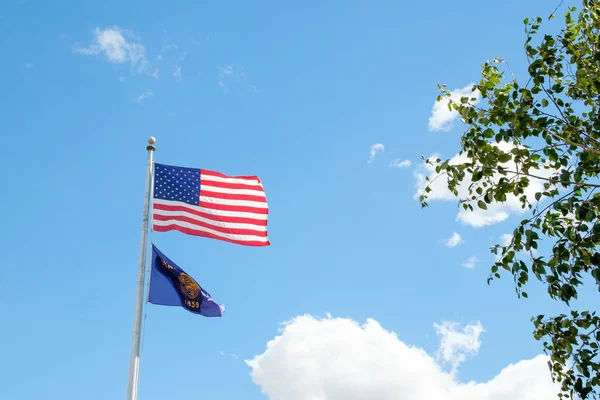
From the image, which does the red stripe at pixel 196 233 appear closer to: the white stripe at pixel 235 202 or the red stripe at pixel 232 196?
the white stripe at pixel 235 202

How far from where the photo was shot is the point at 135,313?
13.1 meters

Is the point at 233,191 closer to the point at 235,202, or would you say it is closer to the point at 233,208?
the point at 235,202

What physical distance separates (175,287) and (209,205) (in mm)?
1986

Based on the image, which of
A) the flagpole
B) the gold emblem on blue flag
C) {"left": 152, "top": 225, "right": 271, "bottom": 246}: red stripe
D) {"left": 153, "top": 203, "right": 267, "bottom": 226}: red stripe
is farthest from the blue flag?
{"left": 153, "top": 203, "right": 267, "bottom": 226}: red stripe

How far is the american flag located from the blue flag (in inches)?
29.1

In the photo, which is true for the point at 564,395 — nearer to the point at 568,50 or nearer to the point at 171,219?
the point at 568,50

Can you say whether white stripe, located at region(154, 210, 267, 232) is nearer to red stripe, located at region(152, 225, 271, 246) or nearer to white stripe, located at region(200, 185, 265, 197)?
red stripe, located at region(152, 225, 271, 246)

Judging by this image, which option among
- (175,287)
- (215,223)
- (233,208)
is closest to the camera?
(175,287)

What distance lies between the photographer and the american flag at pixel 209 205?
1427cm

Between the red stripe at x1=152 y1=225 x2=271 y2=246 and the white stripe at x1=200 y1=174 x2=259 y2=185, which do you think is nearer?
the red stripe at x1=152 y1=225 x2=271 y2=246

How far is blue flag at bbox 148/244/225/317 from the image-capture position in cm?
1374

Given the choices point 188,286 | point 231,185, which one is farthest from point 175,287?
point 231,185

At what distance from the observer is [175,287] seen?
13.8 metres

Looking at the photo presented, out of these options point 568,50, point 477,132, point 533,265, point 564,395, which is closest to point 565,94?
point 568,50
